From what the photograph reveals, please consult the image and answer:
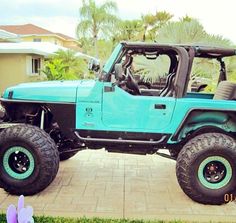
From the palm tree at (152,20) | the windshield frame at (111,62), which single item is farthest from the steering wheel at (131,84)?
the palm tree at (152,20)

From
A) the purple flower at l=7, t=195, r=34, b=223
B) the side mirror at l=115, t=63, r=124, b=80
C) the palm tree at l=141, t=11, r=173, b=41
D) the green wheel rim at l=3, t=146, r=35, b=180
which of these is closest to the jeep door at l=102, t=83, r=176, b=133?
the side mirror at l=115, t=63, r=124, b=80

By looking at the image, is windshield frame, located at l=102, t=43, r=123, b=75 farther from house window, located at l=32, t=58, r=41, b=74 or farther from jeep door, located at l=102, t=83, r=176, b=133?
house window, located at l=32, t=58, r=41, b=74

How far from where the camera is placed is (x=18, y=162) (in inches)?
208

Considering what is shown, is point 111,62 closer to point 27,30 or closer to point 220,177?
point 220,177

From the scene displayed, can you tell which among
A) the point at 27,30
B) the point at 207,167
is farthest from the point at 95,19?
the point at 207,167

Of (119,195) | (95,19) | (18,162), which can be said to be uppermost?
(95,19)

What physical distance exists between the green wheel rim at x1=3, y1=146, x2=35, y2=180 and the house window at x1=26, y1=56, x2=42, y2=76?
1552cm

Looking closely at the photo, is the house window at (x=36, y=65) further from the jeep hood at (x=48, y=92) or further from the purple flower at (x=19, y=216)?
the purple flower at (x=19, y=216)

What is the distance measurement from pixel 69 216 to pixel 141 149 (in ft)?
4.60

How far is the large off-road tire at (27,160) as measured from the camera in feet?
16.6

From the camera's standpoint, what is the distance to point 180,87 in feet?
16.8

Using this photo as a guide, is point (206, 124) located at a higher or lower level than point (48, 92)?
lower

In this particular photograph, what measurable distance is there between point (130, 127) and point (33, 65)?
17.3 meters

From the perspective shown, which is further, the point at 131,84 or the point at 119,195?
the point at 131,84
